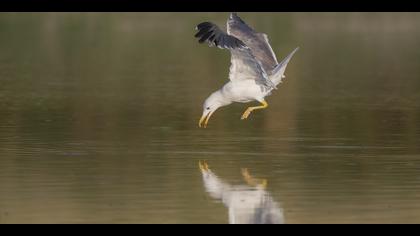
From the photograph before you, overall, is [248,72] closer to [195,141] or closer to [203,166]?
[195,141]

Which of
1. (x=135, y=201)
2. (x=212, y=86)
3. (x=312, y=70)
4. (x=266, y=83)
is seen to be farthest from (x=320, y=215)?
(x=312, y=70)

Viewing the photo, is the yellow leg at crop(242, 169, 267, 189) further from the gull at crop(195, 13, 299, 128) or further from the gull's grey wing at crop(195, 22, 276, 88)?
the gull at crop(195, 13, 299, 128)

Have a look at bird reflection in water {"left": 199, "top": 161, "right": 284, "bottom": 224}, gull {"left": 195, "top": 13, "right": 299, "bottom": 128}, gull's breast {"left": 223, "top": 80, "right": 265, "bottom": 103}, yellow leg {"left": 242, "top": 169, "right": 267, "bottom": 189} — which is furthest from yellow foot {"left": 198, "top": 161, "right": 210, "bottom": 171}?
gull's breast {"left": 223, "top": 80, "right": 265, "bottom": 103}

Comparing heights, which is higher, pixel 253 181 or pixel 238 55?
pixel 238 55

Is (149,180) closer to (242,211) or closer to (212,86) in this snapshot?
(242,211)

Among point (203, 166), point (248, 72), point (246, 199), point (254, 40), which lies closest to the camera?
point (246, 199)

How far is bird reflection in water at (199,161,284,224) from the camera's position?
13859 mm

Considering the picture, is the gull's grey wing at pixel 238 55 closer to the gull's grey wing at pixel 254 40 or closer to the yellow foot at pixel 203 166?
the gull's grey wing at pixel 254 40

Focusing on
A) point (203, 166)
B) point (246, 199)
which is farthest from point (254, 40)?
point (246, 199)

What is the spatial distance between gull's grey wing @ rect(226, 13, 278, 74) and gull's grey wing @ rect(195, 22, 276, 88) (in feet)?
2.23

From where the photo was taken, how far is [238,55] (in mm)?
19438

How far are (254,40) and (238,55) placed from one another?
132 centimetres

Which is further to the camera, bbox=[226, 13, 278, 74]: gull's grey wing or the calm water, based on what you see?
bbox=[226, 13, 278, 74]: gull's grey wing

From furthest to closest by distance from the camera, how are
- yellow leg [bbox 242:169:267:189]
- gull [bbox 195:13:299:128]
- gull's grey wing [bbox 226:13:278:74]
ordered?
1. gull's grey wing [bbox 226:13:278:74]
2. gull [bbox 195:13:299:128]
3. yellow leg [bbox 242:169:267:189]
